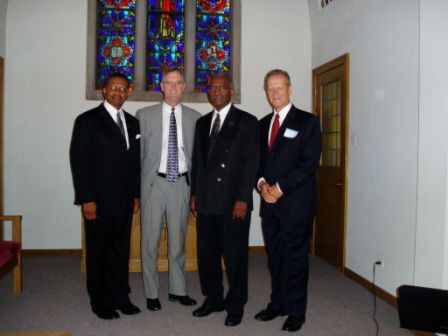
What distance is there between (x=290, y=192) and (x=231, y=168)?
0.40m

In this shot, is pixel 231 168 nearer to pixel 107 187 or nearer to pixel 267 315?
pixel 107 187

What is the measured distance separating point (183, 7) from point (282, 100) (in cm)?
313

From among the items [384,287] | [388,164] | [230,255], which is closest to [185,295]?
[230,255]

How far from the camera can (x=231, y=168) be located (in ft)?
9.58

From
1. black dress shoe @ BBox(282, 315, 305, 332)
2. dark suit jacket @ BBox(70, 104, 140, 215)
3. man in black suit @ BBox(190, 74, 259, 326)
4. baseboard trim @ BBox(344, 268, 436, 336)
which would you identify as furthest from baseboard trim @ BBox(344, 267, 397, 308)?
dark suit jacket @ BBox(70, 104, 140, 215)

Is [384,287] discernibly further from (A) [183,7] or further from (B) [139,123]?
(A) [183,7]

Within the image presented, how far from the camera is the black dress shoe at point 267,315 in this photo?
307cm

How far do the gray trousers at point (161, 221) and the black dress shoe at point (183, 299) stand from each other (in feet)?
0.66

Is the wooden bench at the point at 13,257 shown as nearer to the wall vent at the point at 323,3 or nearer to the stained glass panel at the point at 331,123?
the stained glass panel at the point at 331,123

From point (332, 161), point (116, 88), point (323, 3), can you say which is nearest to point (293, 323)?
point (116, 88)

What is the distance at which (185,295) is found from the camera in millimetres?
3426

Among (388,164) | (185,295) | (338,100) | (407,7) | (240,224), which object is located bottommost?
(185,295)

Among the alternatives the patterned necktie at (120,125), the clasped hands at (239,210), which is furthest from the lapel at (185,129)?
the clasped hands at (239,210)

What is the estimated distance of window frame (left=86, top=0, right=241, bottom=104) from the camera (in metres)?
5.20
